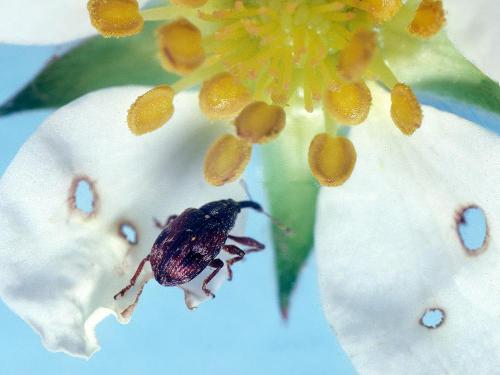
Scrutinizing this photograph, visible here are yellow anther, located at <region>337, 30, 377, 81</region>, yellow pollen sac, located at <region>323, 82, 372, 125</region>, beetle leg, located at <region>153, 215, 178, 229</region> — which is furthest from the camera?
beetle leg, located at <region>153, 215, 178, 229</region>

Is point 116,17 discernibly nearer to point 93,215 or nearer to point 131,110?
point 131,110

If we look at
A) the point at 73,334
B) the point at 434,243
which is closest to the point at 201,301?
the point at 73,334

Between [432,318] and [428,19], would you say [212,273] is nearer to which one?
[432,318]

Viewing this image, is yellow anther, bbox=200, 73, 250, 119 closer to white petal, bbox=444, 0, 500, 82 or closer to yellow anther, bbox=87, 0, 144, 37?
yellow anther, bbox=87, 0, 144, 37

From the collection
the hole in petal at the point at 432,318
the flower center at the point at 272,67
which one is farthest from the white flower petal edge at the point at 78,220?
the hole in petal at the point at 432,318

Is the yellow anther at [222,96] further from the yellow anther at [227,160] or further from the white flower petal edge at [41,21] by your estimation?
the white flower petal edge at [41,21]

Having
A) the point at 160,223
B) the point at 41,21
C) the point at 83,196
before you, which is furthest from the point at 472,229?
the point at 41,21

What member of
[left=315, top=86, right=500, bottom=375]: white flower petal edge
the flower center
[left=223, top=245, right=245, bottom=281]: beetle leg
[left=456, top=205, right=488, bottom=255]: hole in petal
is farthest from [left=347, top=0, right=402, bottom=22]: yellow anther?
[left=223, top=245, right=245, bottom=281]: beetle leg

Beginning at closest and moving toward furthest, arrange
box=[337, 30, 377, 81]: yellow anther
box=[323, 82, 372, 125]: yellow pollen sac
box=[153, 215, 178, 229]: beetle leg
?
box=[337, 30, 377, 81]: yellow anther < box=[323, 82, 372, 125]: yellow pollen sac < box=[153, 215, 178, 229]: beetle leg
